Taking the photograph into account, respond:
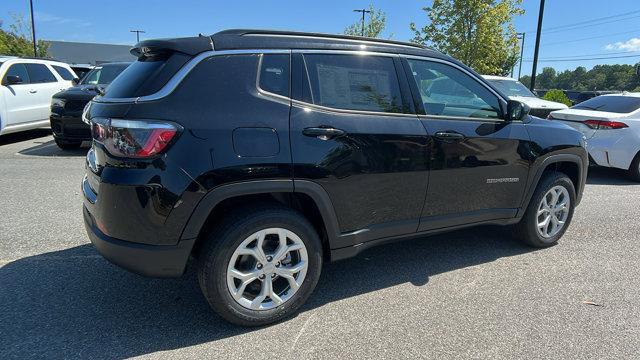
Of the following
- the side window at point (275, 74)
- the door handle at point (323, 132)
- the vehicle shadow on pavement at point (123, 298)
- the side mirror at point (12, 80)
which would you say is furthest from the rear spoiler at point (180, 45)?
the side mirror at point (12, 80)

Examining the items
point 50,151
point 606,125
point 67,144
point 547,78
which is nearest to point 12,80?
point 50,151

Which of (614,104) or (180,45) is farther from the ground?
(180,45)

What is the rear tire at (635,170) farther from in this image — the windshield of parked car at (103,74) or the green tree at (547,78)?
the green tree at (547,78)

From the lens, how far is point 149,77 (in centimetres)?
285

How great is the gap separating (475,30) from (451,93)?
2082cm

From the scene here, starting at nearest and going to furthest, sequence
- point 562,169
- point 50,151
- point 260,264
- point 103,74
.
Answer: point 260,264, point 562,169, point 50,151, point 103,74

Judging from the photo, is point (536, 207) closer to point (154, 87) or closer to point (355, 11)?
point (154, 87)

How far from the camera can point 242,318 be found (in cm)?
298

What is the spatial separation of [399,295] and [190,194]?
1.81 metres

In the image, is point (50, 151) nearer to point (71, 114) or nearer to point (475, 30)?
point (71, 114)

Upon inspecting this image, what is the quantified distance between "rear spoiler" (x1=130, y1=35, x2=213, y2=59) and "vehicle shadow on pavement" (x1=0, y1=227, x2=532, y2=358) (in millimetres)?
1760

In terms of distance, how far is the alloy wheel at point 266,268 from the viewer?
294 cm

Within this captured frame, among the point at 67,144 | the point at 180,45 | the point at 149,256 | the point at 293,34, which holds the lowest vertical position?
the point at 67,144

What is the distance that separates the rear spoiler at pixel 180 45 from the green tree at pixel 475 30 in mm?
21923
